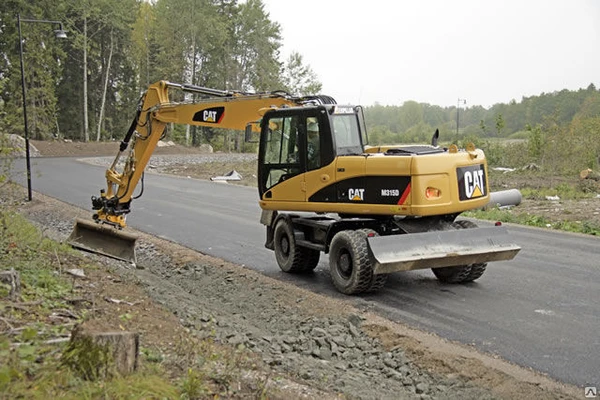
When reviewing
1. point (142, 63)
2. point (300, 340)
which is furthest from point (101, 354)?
point (142, 63)

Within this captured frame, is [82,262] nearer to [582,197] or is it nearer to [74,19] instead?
[582,197]

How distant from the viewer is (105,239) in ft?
34.9

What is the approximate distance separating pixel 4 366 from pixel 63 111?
5305cm

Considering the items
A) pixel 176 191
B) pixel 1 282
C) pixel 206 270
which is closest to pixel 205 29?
pixel 176 191

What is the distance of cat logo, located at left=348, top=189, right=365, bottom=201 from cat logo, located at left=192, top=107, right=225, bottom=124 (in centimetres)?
284

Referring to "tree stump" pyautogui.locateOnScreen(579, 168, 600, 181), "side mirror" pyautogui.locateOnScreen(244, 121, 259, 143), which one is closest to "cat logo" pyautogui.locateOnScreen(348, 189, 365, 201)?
"side mirror" pyautogui.locateOnScreen(244, 121, 259, 143)

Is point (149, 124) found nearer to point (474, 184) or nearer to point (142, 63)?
point (474, 184)

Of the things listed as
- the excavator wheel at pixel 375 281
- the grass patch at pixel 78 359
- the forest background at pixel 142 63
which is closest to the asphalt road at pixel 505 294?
the excavator wheel at pixel 375 281

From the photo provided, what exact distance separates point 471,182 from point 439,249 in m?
1.21

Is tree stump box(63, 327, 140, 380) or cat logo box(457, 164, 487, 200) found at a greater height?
cat logo box(457, 164, 487, 200)

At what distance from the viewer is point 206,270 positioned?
34.0ft

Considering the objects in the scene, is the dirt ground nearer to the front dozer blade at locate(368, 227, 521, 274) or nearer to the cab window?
the front dozer blade at locate(368, 227, 521, 274)

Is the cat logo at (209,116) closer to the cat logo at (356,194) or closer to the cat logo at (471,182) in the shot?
the cat logo at (356,194)

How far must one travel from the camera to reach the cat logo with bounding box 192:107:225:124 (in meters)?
10.4
